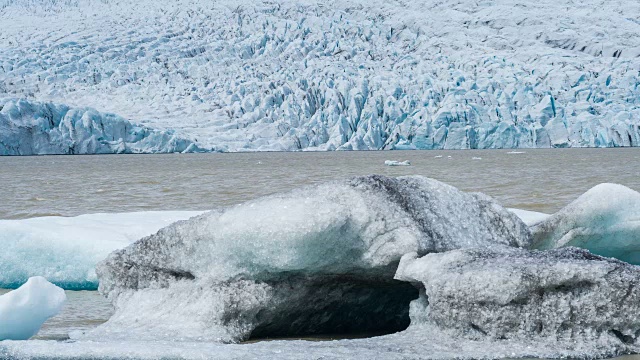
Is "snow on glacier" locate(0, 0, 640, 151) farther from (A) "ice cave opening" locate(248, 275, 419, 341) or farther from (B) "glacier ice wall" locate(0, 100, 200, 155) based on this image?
(A) "ice cave opening" locate(248, 275, 419, 341)

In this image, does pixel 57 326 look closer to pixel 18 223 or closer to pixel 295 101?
pixel 18 223

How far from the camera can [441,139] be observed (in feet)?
111

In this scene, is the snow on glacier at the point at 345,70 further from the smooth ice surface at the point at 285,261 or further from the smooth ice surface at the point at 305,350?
the smooth ice surface at the point at 305,350

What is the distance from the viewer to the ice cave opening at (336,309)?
139 inches

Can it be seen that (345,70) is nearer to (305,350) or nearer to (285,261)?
(285,261)

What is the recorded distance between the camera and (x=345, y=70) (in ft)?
128

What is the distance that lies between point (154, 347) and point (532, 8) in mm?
53156

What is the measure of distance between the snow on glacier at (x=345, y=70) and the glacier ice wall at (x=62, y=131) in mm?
1098

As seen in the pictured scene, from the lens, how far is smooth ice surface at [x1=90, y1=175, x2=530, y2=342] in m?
3.37

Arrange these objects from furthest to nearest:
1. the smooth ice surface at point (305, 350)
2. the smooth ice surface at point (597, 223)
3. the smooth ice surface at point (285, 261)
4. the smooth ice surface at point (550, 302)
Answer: the smooth ice surface at point (597, 223) → the smooth ice surface at point (285, 261) → the smooth ice surface at point (550, 302) → the smooth ice surface at point (305, 350)

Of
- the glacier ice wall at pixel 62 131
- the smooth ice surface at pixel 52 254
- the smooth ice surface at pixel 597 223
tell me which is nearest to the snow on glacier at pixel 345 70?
the glacier ice wall at pixel 62 131

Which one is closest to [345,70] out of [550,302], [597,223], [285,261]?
[597,223]

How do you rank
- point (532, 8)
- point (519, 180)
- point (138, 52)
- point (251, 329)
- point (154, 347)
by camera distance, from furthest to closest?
point (532, 8) < point (138, 52) < point (519, 180) < point (251, 329) < point (154, 347)

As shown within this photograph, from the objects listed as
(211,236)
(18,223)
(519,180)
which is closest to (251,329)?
(211,236)
